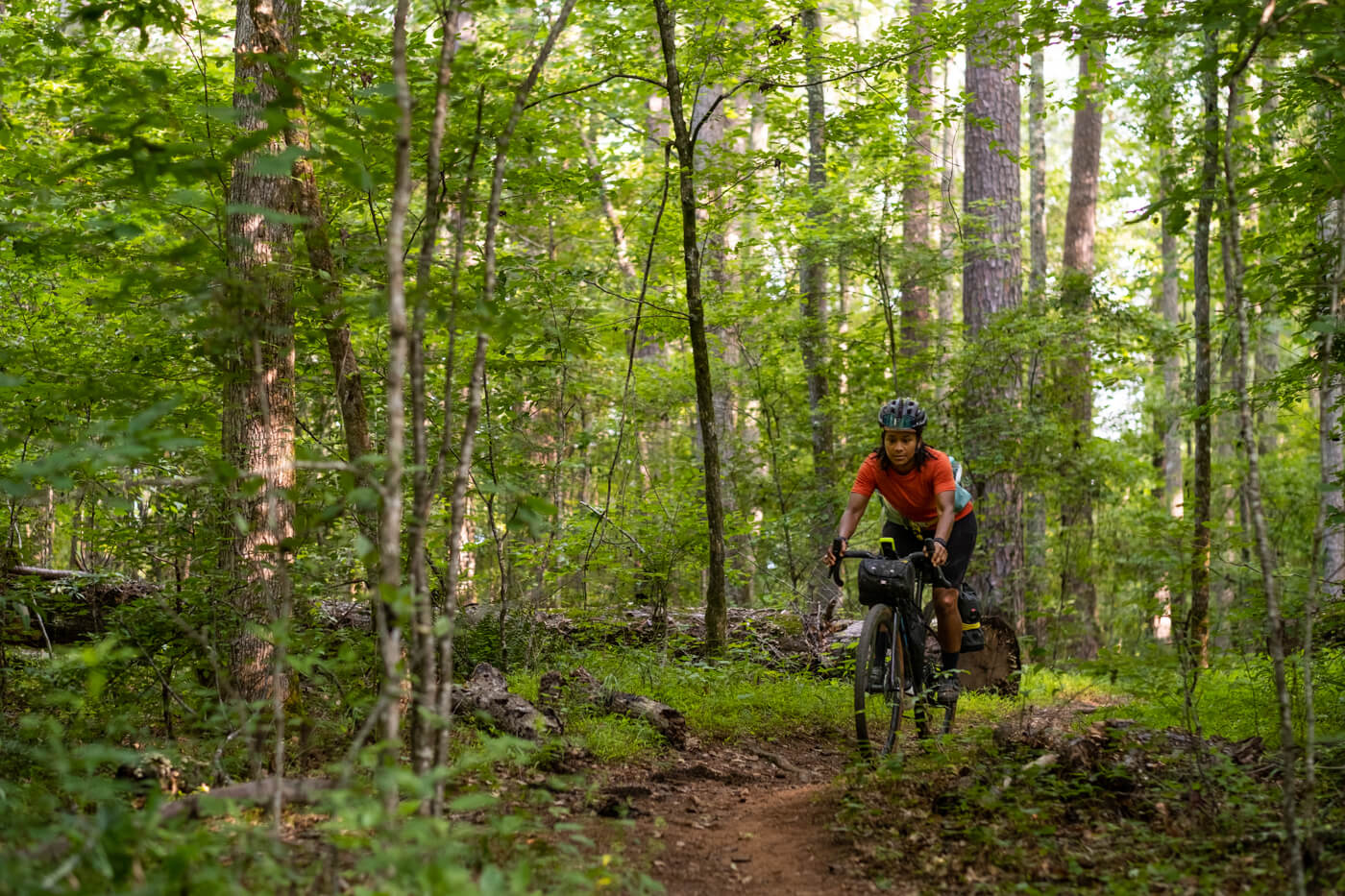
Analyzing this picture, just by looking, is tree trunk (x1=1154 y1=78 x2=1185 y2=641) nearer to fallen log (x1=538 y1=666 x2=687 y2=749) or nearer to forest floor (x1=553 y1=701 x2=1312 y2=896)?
fallen log (x1=538 y1=666 x2=687 y2=749)

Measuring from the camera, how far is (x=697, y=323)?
317 inches

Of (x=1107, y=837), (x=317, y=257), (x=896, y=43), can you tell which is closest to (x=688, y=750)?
(x=1107, y=837)

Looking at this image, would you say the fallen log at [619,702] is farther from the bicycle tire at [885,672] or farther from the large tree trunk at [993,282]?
the large tree trunk at [993,282]

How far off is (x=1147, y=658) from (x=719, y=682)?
3.79 metres

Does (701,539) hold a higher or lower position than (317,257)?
lower

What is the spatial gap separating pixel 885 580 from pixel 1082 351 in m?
7.41

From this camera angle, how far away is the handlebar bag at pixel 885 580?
6133mm

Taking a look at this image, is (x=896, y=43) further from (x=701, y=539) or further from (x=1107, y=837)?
(x=1107, y=837)

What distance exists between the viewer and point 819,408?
1252 cm

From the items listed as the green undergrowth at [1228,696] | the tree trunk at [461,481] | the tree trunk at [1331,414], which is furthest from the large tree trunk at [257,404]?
the tree trunk at [1331,414]

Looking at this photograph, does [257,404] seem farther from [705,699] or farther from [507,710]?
[705,699]

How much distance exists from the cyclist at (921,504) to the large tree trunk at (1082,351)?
2.86 meters

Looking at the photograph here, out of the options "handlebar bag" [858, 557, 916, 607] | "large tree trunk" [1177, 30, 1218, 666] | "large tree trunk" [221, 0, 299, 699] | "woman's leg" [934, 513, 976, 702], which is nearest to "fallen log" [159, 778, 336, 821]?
"large tree trunk" [221, 0, 299, 699]

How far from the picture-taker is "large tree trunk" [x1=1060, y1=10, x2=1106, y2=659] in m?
12.1
